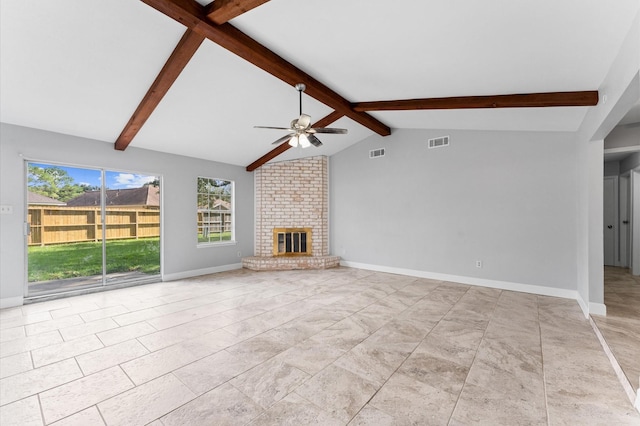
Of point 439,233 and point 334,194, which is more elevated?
point 334,194

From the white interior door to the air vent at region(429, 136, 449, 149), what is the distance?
3.99 meters

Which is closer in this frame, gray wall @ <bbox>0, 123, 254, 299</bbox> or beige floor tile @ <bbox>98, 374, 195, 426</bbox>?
beige floor tile @ <bbox>98, 374, 195, 426</bbox>

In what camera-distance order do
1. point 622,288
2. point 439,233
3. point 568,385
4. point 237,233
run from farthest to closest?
point 237,233, point 439,233, point 622,288, point 568,385

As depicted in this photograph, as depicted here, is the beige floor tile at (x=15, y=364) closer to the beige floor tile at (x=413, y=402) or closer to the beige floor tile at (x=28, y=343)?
the beige floor tile at (x=28, y=343)

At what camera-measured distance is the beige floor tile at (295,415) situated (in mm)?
1725

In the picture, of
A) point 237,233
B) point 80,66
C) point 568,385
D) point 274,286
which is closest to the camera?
point 568,385

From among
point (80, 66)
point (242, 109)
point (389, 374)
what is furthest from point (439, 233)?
point (80, 66)

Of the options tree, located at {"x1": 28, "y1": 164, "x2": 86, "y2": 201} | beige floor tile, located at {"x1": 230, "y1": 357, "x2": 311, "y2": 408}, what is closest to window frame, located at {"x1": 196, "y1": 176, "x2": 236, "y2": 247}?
tree, located at {"x1": 28, "y1": 164, "x2": 86, "y2": 201}

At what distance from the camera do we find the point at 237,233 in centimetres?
677

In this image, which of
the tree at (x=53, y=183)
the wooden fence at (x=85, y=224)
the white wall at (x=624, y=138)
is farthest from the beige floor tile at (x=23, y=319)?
the white wall at (x=624, y=138)

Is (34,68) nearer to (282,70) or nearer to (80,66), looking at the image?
(80,66)

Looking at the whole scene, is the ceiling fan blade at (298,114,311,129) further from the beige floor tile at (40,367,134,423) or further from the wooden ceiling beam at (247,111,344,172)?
the beige floor tile at (40,367,134,423)

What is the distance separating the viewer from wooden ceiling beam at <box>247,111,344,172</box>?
5.06m

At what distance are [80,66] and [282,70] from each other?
2.21 m
